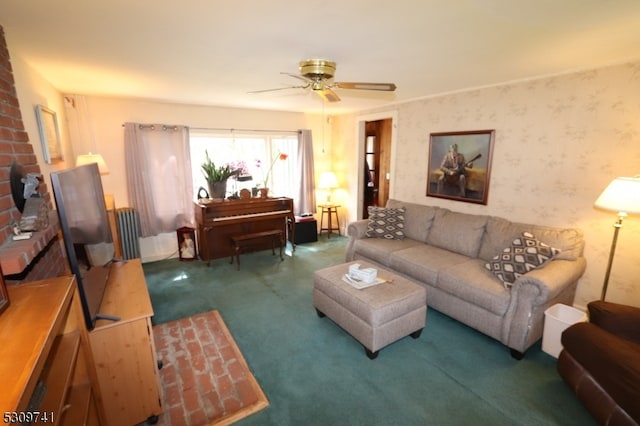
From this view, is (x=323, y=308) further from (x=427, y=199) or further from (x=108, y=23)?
(x=108, y=23)

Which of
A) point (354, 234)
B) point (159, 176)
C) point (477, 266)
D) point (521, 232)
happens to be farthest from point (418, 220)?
point (159, 176)

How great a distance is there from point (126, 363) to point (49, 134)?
7.70ft

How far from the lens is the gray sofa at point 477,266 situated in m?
2.24

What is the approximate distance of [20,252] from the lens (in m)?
1.25

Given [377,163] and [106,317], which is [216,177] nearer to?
[106,317]

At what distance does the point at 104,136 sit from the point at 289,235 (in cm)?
303

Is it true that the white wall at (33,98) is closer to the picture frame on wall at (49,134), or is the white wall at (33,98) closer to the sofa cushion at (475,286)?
the picture frame on wall at (49,134)

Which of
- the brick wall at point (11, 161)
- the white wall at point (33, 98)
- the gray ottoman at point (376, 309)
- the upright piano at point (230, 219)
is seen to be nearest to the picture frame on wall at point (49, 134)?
the white wall at point (33, 98)

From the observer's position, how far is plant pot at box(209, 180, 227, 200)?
4.32 meters

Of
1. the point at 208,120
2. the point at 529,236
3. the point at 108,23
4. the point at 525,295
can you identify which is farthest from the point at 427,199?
the point at 108,23

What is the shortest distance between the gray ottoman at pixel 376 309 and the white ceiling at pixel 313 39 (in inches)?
73.4

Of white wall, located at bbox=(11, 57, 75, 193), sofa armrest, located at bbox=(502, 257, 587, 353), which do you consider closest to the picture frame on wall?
white wall, located at bbox=(11, 57, 75, 193)

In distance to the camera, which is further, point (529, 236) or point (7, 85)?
point (529, 236)

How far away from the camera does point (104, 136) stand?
3.83 m
